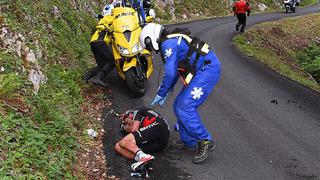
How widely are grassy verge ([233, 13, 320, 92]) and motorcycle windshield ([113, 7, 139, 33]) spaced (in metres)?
6.54

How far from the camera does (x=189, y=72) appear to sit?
6988 mm

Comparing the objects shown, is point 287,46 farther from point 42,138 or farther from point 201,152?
point 42,138

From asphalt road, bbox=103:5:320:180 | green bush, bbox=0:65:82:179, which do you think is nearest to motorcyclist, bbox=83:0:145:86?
asphalt road, bbox=103:5:320:180

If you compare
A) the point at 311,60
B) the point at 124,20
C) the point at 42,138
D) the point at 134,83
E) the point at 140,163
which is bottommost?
the point at 311,60

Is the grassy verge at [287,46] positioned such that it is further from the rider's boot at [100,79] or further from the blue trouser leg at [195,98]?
the blue trouser leg at [195,98]

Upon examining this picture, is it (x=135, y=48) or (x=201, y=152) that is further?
(x=135, y=48)

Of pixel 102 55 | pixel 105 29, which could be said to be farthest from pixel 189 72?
pixel 105 29

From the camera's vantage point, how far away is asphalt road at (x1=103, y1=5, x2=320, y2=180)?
22.0ft

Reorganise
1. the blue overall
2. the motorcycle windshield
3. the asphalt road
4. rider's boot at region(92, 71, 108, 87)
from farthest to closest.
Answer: rider's boot at region(92, 71, 108, 87), the motorcycle windshield, the blue overall, the asphalt road

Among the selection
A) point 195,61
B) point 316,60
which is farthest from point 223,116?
point 316,60

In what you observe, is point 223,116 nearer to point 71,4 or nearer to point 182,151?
point 182,151

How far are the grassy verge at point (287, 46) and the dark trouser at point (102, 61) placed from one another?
22.2ft

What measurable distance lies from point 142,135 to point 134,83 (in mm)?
2814

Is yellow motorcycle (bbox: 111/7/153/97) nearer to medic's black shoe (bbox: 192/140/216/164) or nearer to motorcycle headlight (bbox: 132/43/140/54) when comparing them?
motorcycle headlight (bbox: 132/43/140/54)
